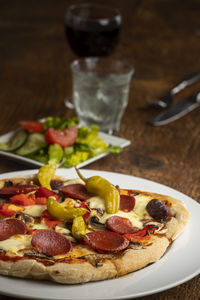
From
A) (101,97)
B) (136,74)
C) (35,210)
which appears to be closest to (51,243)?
(35,210)

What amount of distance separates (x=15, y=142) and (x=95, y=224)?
1071mm

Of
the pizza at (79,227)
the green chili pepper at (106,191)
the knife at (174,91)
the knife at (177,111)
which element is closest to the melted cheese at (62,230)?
the pizza at (79,227)

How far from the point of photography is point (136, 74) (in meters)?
4.36

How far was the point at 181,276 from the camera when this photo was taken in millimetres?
1569

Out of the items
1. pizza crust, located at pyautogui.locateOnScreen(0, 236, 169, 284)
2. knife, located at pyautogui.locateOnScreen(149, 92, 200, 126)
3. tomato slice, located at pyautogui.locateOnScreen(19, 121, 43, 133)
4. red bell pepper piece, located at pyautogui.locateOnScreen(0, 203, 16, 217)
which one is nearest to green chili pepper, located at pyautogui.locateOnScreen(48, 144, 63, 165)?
tomato slice, located at pyautogui.locateOnScreen(19, 121, 43, 133)

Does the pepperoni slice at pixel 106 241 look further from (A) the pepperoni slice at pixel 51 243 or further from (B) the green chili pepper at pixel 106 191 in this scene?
(B) the green chili pepper at pixel 106 191

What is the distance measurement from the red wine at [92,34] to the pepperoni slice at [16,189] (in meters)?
1.64

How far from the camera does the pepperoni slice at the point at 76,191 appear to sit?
2012 mm

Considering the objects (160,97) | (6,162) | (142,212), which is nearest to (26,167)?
(6,162)

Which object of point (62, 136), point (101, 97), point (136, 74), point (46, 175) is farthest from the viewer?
point (136, 74)

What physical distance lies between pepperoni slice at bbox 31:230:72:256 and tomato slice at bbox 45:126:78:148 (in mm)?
1052

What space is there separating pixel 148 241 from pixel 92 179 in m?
0.40

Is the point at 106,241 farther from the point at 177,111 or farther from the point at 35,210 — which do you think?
the point at 177,111

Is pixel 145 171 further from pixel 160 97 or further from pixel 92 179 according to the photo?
pixel 160 97
